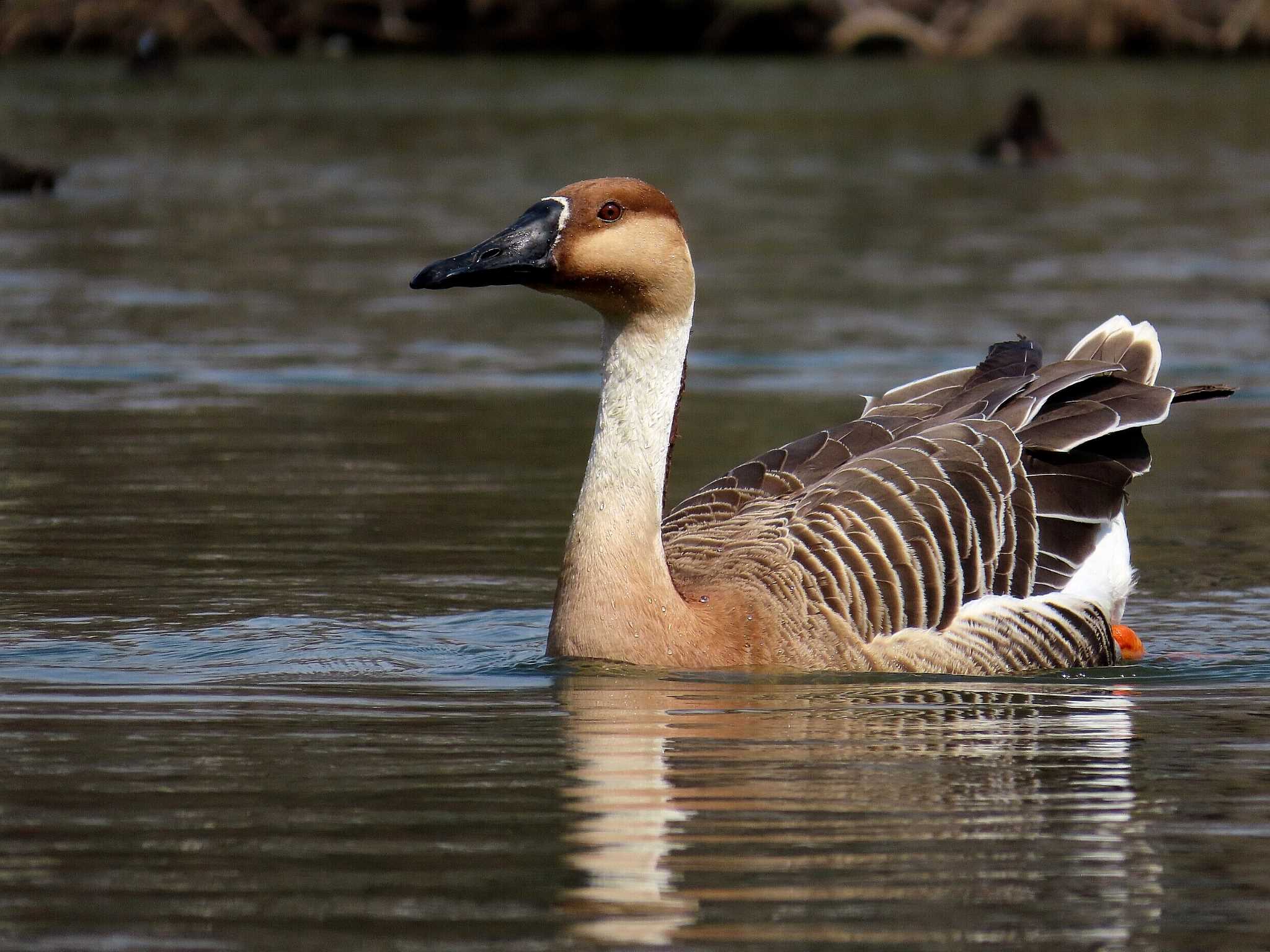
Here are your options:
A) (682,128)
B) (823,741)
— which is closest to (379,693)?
(823,741)

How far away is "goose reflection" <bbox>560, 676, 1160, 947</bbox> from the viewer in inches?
204

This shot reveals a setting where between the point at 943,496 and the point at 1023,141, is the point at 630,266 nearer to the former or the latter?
the point at 943,496

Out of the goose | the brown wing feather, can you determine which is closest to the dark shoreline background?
the brown wing feather

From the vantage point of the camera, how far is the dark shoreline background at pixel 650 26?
59.1 meters

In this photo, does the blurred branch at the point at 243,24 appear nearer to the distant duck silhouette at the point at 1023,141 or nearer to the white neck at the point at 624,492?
the distant duck silhouette at the point at 1023,141

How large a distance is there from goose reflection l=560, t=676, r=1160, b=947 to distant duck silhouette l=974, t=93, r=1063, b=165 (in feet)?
86.0

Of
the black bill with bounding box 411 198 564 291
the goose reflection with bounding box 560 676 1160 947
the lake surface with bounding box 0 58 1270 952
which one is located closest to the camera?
the goose reflection with bounding box 560 676 1160 947

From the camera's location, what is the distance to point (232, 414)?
14297 mm

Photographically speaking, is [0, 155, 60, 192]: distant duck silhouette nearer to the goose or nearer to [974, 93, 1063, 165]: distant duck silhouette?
[974, 93, 1063, 165]: distant duck silhouette

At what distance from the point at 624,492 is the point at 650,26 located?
55.4 metres

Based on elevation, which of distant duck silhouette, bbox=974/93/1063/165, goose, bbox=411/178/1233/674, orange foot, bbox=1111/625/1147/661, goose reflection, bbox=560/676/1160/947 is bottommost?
goose reflection, bbox=560/676/1160/947

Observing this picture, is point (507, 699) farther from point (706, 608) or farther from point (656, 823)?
point (656, 823)

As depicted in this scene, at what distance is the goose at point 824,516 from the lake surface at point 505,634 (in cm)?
19

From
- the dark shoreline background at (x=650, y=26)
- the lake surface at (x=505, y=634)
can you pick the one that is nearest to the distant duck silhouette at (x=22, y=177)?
the lake surface at (x=505, y=634)
